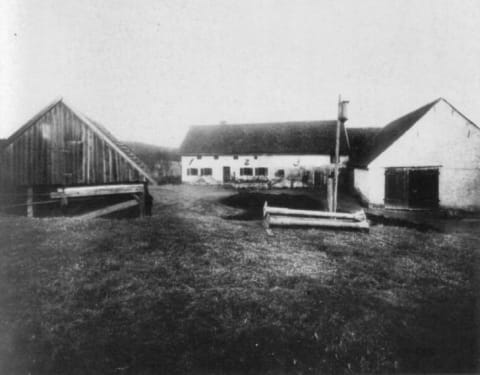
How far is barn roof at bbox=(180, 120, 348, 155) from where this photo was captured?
31.3 meters

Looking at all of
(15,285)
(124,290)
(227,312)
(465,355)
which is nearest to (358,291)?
(465,355)

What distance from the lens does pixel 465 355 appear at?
3725 mm

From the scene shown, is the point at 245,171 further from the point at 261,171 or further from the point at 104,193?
the point at 104,193

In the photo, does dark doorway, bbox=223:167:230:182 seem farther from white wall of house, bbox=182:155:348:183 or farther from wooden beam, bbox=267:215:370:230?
wooden beam, bbox=267:215:370:230

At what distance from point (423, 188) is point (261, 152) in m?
17.4

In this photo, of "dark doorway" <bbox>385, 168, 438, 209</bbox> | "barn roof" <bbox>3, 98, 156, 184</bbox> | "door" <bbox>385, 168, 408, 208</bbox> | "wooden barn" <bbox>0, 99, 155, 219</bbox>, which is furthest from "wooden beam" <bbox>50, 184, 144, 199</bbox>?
"dark doorway" <bbox>385, 168, 438, 209</bbox>

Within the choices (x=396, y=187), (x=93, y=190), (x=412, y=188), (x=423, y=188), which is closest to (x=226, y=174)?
(x=396, y=187)

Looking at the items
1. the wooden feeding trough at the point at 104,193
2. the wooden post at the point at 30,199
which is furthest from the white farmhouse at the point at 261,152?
the wooden post at the point at 30,199

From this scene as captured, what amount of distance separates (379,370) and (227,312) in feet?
6.95

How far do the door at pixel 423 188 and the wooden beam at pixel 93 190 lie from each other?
14.8 m

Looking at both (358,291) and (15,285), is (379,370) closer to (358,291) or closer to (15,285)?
(358,291)

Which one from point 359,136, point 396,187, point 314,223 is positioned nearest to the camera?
point 314,223

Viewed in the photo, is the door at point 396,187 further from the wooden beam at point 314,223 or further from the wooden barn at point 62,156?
the wooden barn at point 62,156

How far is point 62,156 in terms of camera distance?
11672mm
